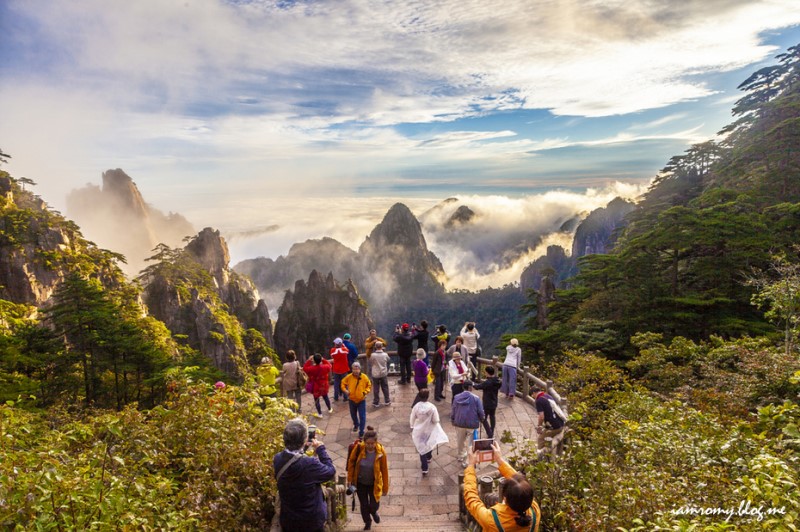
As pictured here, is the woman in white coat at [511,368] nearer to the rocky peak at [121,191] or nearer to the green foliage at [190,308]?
the green foliage at [190,308]

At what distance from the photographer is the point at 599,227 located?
307ft

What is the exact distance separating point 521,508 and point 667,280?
25.6 metres

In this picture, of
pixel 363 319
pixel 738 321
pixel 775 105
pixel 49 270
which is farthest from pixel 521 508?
pixel 363 319

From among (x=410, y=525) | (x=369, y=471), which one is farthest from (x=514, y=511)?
(x=410, y=525)

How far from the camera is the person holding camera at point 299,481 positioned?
4.69 meters

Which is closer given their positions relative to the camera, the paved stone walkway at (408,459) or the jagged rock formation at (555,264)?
the paved stone walkway at (408,459)

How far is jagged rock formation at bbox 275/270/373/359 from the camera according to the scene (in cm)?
8462

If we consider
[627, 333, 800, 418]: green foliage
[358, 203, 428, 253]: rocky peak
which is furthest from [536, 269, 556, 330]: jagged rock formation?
[358, 203, 428, 253]: rocky peak

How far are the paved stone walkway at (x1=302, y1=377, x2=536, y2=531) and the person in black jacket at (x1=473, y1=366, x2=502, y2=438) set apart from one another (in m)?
0.76

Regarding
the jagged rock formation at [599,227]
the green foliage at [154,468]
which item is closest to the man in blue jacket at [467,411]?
the green foliage at [154,468]

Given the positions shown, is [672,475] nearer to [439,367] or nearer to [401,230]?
[439,367]

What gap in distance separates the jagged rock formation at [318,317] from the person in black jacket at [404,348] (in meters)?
71.5

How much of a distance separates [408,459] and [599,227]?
96.5 meters

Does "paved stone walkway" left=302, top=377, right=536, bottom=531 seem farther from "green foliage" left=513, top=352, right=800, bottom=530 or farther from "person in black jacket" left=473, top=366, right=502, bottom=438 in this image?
"green foliage" left=513, top=352, right=800, bottom=530
